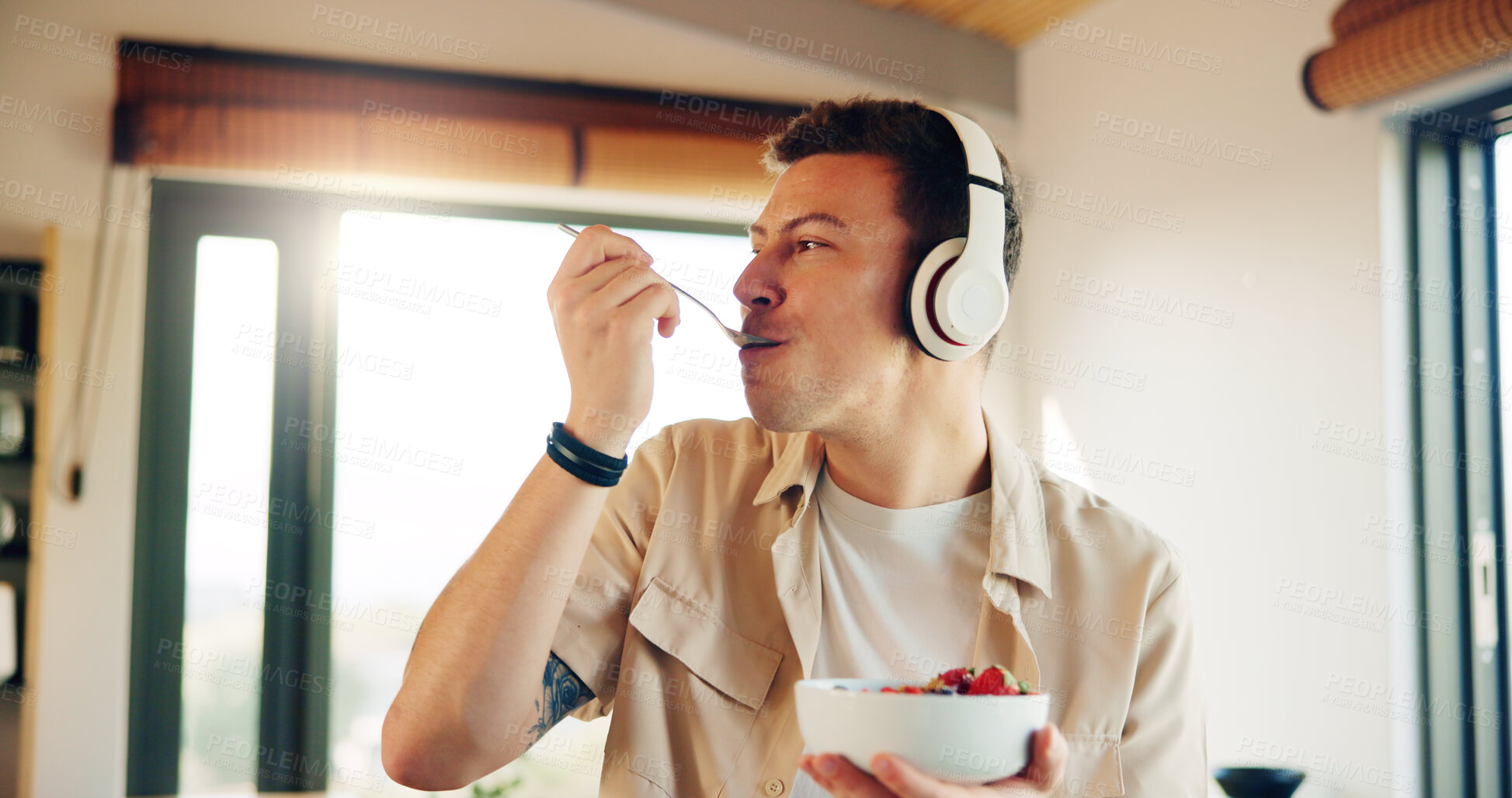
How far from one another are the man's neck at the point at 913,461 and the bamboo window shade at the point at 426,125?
2050 mm

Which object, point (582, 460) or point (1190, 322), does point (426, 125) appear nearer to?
point (1190, 322)

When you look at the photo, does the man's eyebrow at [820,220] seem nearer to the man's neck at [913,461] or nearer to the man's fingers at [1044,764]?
the man's neck at [913,461]

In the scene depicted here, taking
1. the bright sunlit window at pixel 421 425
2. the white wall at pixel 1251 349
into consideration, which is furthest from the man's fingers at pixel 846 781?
the bright sunlit window at pixel 421 425

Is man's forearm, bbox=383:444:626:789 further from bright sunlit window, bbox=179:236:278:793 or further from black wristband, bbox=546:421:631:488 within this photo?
bright sunlit window, bbox=179:236:278:793

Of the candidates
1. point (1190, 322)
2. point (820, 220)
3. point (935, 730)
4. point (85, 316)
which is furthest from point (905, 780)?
point (85, 316)

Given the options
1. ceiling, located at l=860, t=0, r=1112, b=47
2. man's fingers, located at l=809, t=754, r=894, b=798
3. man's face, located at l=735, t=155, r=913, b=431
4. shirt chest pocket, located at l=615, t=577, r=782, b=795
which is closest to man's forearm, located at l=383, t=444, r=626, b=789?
shirt chest pocket, located at l=615, t=577, r=782, b=795

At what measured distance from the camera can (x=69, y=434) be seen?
8.92 ft

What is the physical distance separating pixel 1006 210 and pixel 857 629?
608mm

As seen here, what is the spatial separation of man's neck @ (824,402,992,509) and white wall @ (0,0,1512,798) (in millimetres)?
1459

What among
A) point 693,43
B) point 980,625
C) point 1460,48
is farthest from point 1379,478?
point 693,43

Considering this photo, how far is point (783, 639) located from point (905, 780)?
1.61 ft

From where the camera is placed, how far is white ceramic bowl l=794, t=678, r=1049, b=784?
0.70 metres

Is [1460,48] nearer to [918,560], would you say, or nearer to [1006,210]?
[1006,210]

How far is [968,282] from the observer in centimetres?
121
